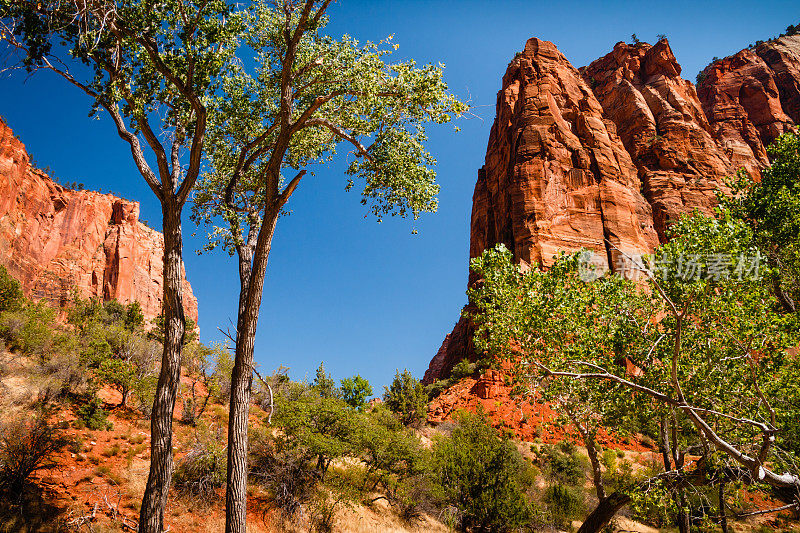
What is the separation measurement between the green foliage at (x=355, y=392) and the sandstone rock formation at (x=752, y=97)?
244ft

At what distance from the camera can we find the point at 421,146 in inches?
337

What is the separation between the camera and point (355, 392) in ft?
67.9

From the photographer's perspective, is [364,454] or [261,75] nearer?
[261,75]

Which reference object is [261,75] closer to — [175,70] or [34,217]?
[175,70]

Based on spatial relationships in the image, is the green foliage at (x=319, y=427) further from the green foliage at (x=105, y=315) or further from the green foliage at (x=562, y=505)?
the green foliage at (x=105, y=315)

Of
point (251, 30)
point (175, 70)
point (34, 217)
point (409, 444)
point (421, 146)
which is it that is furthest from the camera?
point (34, 217)

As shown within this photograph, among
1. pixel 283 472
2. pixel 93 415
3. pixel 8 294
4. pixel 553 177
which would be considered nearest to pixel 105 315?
pixel 8 294

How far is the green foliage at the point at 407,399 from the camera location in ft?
100

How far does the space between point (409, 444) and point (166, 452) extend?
500 inches

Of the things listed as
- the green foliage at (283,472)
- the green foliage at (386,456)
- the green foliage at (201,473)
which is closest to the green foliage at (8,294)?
the green foliage at (201,473)

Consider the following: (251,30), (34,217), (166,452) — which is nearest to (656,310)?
(166,452)

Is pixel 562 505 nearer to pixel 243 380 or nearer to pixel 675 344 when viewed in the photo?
pixel 675 344

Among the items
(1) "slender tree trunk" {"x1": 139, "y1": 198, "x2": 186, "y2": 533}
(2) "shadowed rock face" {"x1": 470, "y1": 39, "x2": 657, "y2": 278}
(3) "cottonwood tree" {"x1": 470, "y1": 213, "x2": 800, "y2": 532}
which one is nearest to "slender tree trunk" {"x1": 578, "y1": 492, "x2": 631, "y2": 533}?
(3) "cottonwood tree" {"x1": 470, "y1": 213, "x2": 800, "y2": 532}

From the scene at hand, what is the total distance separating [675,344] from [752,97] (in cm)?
9797
